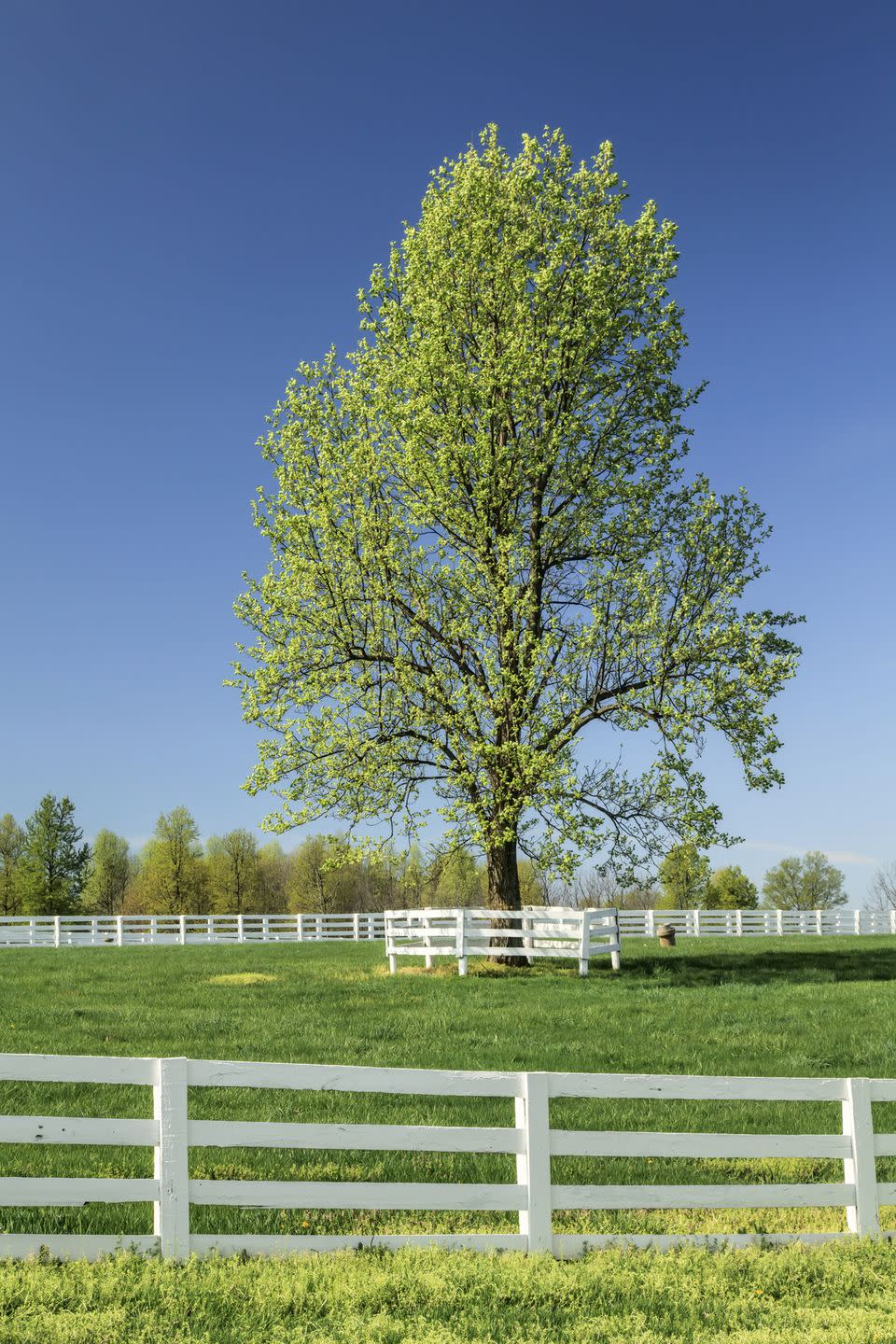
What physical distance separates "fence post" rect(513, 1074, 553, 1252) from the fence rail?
115 ft

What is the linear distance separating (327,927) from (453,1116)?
3716cm

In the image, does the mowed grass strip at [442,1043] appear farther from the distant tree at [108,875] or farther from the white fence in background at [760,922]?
the distant tree at [108,875]

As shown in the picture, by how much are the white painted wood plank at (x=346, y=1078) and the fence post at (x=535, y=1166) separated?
0.16 metres

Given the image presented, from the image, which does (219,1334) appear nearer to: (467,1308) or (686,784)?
(467,1308)

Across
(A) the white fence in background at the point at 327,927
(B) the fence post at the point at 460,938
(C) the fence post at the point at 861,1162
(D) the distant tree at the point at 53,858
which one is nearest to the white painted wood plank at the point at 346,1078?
(C) the fence post at the point at 861,1162

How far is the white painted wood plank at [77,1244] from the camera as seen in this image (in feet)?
22.8

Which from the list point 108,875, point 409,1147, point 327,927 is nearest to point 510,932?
point 409,1147

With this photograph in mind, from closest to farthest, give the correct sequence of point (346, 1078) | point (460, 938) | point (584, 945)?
point (346, 1078), point (584, 945), point (460, 938)

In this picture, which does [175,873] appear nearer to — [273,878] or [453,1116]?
[273,878]

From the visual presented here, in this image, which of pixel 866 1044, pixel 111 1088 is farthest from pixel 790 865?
pixel 111 1088

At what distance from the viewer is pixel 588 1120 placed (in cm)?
1188

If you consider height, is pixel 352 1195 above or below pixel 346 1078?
below

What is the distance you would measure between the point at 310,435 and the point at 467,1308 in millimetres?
22951

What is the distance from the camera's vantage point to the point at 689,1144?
8617 millimetres
